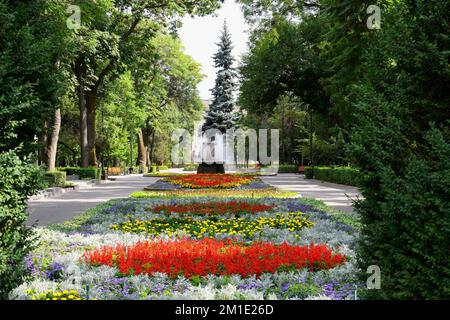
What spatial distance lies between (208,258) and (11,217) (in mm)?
3217

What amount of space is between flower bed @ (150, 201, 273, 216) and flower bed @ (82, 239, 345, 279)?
4.84 meters

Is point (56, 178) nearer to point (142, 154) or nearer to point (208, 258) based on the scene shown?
point (208, 258)

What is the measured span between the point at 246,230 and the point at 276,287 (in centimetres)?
455

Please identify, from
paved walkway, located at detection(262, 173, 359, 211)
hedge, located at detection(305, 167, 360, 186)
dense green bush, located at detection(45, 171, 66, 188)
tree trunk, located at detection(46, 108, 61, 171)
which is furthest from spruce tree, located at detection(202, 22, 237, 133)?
dense green bush, located at detection(45, 171, 66, 188)

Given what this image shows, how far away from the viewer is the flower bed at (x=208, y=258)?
6828 millimetres

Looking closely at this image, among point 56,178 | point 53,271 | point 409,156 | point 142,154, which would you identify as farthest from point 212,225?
point 142,154

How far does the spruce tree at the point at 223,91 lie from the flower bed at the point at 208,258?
40.4 metres

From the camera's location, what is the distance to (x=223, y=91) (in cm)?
5075

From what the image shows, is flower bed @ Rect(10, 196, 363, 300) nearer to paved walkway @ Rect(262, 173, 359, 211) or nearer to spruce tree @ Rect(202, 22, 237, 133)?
paved walkway @ Rect(262, 173, 359, 211)

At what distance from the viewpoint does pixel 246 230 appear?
10750 mm

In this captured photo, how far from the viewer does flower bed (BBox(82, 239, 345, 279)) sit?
22.4 ft

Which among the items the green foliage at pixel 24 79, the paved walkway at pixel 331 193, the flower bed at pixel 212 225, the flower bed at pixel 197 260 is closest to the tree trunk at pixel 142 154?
the paved walkway at pixel 331 193

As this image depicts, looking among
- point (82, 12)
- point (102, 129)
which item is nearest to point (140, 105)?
point (102, 129)
